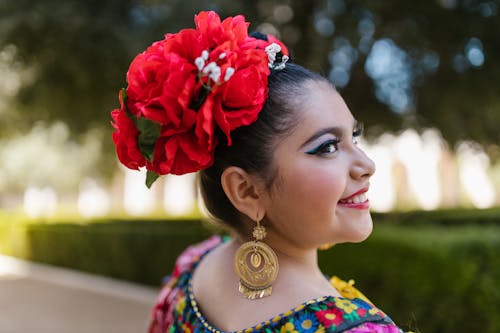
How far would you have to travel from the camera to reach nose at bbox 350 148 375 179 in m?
1.33

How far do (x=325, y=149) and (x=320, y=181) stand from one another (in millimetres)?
85

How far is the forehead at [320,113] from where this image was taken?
4.36 ft

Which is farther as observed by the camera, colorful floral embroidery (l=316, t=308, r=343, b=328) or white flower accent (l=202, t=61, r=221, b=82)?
white flower accent (l=202, t=61, r=221, b=82)

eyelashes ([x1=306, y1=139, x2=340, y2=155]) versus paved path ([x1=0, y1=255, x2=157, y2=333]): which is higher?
eyelashes ([x1=306, y1=139, x2=340, y2=155])

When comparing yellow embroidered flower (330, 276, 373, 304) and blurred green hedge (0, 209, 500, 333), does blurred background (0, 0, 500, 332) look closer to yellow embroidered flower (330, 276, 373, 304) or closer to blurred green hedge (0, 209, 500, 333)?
blurred green hedge (0, 209, 500, 333)

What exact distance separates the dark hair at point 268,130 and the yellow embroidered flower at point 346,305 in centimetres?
33

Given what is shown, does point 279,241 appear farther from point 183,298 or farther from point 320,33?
point 320,33

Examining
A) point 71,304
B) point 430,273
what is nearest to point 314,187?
point 430,273

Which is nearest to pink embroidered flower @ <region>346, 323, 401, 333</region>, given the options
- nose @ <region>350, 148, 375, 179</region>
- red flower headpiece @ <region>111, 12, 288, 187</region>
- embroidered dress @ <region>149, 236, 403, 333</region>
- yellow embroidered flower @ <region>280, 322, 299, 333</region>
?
embroidered dress @ <region>149, 236, 403, 333</region>

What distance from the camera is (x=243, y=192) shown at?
1.38 meters

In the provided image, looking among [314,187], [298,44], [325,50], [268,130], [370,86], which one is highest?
[298,44]

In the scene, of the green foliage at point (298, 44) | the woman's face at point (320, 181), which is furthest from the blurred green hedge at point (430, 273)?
the woman's face at point (320, 181)

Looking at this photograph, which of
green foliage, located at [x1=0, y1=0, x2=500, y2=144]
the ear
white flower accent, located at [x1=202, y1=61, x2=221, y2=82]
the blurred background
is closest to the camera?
white flower accent, located at [x1=202, y1=61, x2=221, y2=82]

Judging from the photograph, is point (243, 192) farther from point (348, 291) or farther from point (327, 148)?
point (348, 291)
